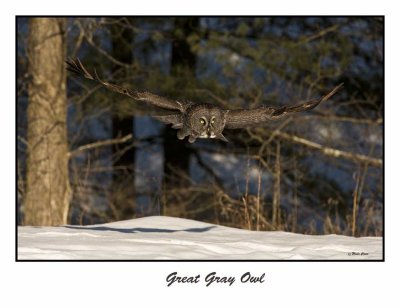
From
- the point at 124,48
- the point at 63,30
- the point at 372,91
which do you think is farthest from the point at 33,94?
the point at 372,91

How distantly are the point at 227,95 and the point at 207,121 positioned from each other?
676 centimetres

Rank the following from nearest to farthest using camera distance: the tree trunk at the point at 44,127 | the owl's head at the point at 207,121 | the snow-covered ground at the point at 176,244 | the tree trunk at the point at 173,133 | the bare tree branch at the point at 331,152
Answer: the owl's head at the point at 207,121 → the snow-covered ground at the point at 176,244 → the tree trunk at the point at 44,127 → the bare tree branch at the point at 331,152 → the tree trunk at the point at 173,133

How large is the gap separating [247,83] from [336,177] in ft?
7.74

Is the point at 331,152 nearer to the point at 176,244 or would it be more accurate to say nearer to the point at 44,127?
the point at 44,127

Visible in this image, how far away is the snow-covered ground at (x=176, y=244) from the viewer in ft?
16.2

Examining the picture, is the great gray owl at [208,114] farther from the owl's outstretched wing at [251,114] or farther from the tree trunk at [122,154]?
the tree trunk at [122,154]

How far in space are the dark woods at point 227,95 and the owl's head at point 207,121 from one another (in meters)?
5.64

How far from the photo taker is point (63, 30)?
895cm

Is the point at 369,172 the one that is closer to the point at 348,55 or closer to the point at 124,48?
the point at 348,55

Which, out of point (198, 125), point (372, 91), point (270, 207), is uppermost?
point (372, 91)

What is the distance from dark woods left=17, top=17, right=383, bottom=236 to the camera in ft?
29.1

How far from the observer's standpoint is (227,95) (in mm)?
10086

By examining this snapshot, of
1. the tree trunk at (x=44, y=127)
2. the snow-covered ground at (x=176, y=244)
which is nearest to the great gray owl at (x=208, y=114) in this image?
the snow-covered ground at (x=176, y=244)

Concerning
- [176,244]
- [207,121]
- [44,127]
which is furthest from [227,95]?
[207,121]
